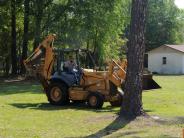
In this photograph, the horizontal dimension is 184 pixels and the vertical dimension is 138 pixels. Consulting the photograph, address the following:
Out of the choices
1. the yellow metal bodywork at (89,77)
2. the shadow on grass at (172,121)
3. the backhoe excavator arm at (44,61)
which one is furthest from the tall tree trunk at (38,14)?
the shadow on grass at (172,121)

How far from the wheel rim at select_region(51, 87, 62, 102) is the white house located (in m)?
45.7

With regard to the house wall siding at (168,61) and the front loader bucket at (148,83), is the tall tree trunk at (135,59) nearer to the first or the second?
the front loader bucket at (148,83)

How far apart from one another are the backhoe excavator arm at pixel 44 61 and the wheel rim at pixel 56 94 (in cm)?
49

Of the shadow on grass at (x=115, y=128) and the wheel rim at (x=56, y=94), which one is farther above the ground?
the wheel rim at (x=56, y=94)

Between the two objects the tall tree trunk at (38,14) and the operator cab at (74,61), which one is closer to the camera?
the operator cab at (74,61)

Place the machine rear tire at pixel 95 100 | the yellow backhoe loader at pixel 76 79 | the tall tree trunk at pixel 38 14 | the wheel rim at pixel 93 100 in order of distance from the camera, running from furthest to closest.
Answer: the tall tree trunk at pixel 38 14
the yellow backhoe loader at pixel 76 79
the wheel rim at pixel 93 100
the machine rear tire at pixel 95 100

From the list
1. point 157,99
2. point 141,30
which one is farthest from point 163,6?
point 141,30

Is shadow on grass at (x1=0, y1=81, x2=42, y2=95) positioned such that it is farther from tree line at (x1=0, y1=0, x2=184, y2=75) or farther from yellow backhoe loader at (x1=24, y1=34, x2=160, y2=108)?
yellow backhoe loader at (x1=24, y1=34, x2=160, y2=108)

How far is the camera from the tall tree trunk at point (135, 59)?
14922mm

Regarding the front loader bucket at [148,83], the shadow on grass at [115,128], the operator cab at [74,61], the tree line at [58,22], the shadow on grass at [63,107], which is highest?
the tree line at [58,22]

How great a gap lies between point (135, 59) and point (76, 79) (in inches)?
218

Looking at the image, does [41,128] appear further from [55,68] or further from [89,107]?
[55,68]

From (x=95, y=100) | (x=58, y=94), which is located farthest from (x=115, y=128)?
(x=58, y=94)

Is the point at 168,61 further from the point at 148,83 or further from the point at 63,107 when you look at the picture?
the point at 63,107
